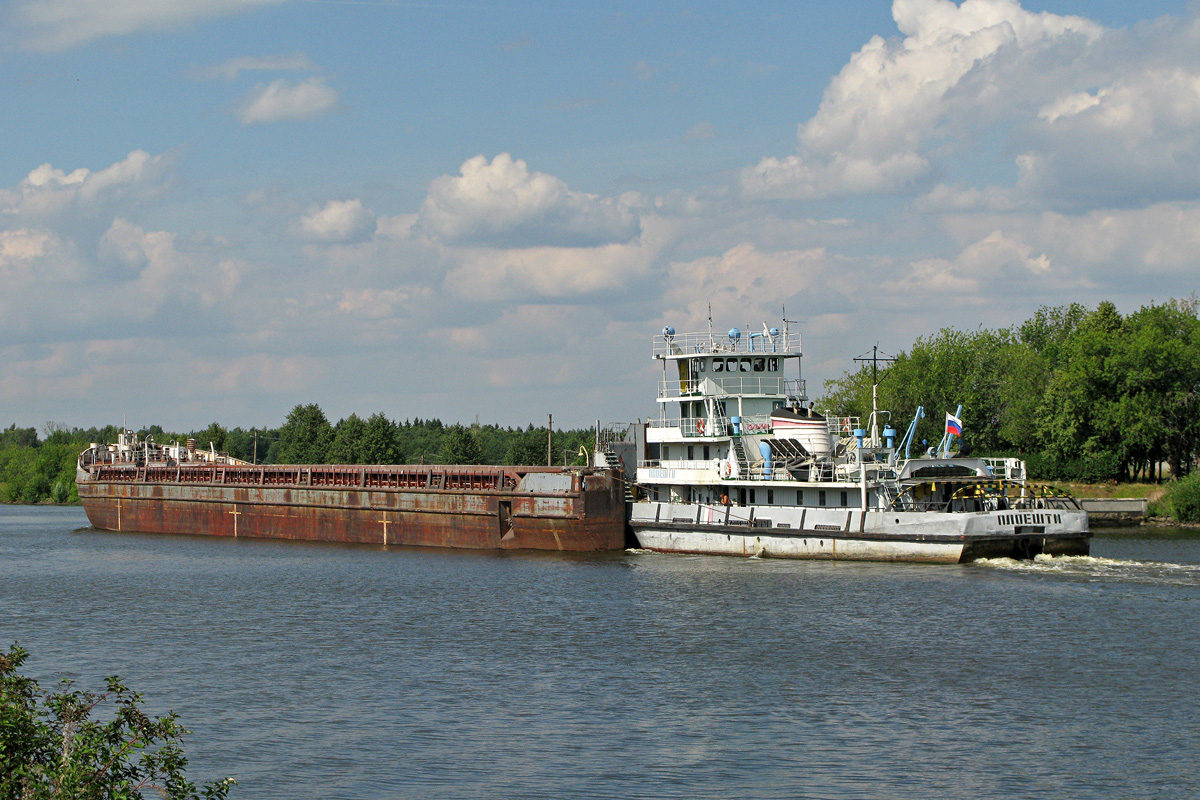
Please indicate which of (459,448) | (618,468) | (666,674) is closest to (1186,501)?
(618,468)

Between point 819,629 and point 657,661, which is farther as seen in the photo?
point 819,629

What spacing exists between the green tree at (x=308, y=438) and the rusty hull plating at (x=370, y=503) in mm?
58405

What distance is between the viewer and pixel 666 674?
2567 cm

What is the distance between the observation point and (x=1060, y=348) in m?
89.2

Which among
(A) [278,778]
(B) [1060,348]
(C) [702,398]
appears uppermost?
(B) [1060,348]

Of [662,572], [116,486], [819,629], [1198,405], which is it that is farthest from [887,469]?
[116,486]

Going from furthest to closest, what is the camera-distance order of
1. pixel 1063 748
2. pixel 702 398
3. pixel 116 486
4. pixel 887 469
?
pixel 116 486
pixel 702 398
pixel 887 469
pixel 1063 748

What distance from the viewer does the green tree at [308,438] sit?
133250 mm

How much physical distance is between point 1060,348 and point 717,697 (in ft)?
244

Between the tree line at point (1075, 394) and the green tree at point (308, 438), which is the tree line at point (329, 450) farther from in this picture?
the tree line at point (1075, 394)

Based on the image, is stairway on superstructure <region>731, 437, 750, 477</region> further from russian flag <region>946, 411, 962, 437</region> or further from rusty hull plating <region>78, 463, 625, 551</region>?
russian flag <region>946, 411, 962, 437</region>

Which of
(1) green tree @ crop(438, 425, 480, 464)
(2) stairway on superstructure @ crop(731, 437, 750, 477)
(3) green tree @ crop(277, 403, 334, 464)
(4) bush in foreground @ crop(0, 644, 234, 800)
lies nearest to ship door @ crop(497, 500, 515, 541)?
(2) stairway on superstructure @ crop(731, 437, 750, 477)

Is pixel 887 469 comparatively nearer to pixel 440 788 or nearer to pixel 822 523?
pixel 822 523

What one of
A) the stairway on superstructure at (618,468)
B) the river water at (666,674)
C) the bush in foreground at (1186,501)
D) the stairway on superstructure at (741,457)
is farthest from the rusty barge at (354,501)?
the bush in foreground at (1186,501)
